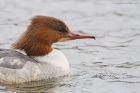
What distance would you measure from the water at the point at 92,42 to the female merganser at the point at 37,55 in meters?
0.19

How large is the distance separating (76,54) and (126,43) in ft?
4.16

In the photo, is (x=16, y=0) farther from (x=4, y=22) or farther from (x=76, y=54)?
(x=76, y=54)

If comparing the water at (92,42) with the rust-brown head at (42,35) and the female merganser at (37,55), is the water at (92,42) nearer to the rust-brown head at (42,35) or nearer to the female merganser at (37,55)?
the female merganser at (37,55)

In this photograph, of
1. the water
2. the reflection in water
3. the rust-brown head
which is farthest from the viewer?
the rust-brown head

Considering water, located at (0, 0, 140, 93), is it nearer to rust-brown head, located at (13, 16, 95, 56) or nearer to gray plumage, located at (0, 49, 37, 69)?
gray plumage, located at (0, 49, 37, 69)

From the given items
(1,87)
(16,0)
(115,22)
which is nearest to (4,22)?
(16,0)

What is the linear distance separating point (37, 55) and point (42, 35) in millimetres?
405

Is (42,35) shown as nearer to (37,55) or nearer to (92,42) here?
(37,55)

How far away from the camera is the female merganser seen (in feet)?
39.8

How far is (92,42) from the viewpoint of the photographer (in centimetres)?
1462

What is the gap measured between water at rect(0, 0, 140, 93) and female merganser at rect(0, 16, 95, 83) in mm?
186

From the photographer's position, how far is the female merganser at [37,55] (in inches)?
477

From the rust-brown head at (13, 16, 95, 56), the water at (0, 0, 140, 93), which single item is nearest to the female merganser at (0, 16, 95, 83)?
the rust-brown head at (13, 16, 95, 56)

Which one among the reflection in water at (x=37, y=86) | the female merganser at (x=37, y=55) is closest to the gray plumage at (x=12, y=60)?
the female merganser at (x=37, y=55)
